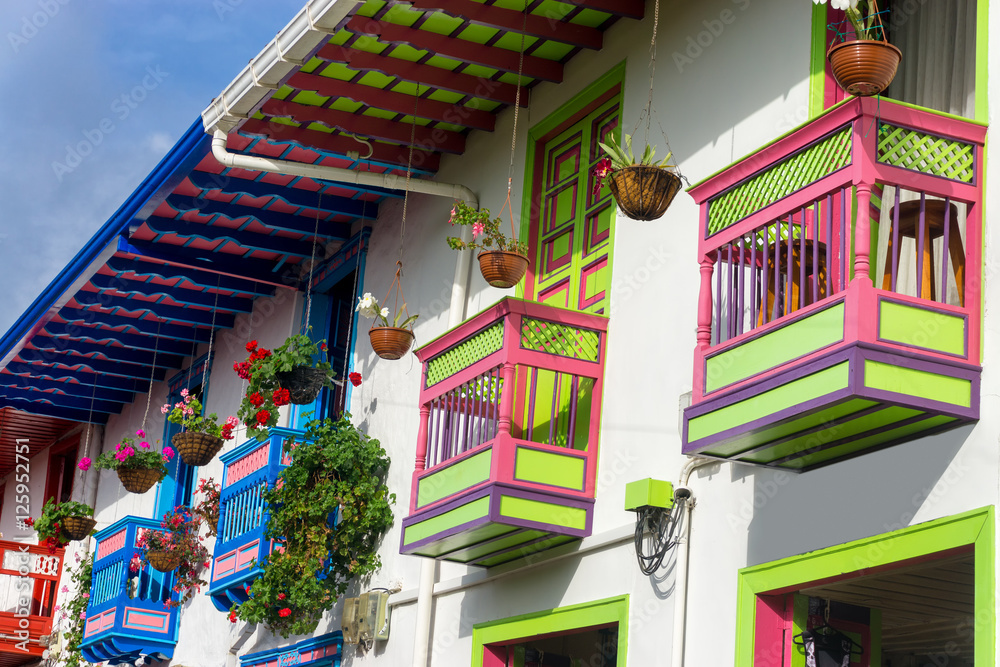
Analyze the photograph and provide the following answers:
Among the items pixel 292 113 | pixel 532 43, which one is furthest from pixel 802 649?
pixel 292 113

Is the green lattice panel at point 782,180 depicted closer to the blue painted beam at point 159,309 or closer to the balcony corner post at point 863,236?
the balcony corner post at point 863,236

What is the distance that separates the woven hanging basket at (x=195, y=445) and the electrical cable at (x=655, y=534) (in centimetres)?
657

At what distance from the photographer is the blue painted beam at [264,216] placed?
41.9ft

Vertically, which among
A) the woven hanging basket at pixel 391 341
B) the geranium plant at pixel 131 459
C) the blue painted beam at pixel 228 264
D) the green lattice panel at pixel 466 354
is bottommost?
the green lattice panel at pixel 466 354

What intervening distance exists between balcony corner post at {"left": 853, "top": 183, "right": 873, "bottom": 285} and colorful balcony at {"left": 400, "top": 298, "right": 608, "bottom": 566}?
297cm

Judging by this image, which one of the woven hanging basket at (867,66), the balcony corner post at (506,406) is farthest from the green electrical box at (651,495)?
the woven hanging basket at (867,66)

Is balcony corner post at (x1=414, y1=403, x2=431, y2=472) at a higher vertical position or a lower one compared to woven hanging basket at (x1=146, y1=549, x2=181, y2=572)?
higher

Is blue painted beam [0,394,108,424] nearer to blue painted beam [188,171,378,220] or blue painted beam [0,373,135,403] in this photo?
blue painted beam [0,373,135,403]

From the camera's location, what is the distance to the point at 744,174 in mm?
6805

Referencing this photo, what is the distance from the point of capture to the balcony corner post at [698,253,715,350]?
Answer: 6.83 meters

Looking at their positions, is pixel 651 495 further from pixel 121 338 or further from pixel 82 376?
pixel 82 376

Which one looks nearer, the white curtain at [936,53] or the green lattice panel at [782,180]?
the green lattice panel at [782,180]

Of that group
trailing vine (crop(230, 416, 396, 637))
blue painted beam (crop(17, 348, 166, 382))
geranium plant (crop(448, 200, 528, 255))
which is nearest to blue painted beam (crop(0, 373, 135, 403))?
blue painted beam (crop(17, 348, 166, 382))

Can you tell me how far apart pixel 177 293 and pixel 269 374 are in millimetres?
4145
